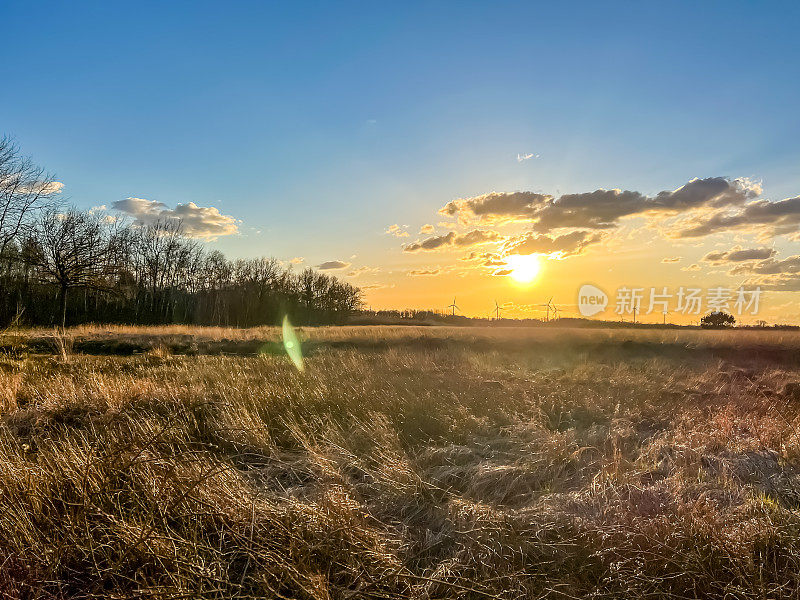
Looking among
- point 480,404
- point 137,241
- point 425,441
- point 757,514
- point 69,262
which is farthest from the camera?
point 137,241

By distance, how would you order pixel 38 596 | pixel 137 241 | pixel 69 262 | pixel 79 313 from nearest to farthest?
pixel 38 596, pixel 69 262, pixel 79 313, pixel 137 241

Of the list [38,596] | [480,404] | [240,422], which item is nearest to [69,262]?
[240,422]

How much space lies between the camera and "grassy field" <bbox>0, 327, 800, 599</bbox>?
11.0 feet

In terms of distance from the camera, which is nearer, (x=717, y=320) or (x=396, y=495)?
(x=396, y=495)

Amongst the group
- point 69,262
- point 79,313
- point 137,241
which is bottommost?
point 79,313

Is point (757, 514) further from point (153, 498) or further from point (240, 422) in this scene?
point (240, 422)

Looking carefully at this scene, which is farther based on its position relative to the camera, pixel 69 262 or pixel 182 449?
pixel 69 262

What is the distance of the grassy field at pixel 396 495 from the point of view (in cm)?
334

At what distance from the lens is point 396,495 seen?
4.86 meters

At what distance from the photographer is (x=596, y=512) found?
4.11 m

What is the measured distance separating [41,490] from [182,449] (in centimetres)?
200

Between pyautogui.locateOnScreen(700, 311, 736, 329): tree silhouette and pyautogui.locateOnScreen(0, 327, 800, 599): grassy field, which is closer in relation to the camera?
pyautogui.locateOnScreen(0, 327, 800, 599): grassy field

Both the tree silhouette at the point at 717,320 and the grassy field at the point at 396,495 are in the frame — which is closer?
the grassy field at the point at 396,495

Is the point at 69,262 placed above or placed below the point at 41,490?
above
